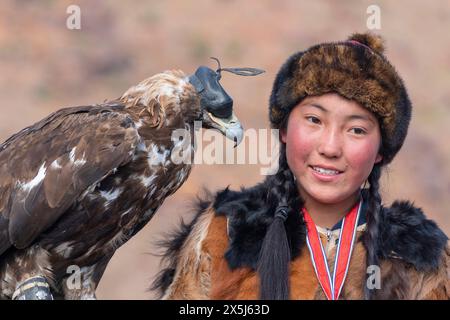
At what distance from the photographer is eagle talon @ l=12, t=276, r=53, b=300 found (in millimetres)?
4180

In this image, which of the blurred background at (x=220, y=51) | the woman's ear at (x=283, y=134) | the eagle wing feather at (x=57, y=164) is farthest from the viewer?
the blurred background at (x=220, y=51)

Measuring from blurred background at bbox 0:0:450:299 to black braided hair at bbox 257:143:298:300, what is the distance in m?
8.29

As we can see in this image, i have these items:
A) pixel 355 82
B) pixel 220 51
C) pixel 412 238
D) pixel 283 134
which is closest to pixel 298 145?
pixel 283 134

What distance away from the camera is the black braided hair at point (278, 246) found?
13.9 feet

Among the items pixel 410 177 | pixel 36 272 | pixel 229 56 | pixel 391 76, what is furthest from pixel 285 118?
pixel 229 56

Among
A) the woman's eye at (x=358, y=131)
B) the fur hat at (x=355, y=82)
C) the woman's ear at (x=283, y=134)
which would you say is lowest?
the woman's ear at (x=283, y=134)

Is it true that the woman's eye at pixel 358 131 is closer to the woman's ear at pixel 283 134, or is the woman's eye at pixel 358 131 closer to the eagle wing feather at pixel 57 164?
the woman's ear at pixel 283 134

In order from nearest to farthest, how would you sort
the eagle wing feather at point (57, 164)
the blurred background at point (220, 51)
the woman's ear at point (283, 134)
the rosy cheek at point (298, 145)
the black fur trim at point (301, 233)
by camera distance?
the eagle wing feather at point (57, 164), the rosy cheek at point (298, 145), the black fur trim at point (301, 233), the woman's ear at point (283, 134), the blurred background at point (220, 51)

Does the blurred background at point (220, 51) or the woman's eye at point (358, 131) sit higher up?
the woman's eye at point (358, 131)

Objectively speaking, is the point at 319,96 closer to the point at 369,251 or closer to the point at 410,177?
the point at 369,251

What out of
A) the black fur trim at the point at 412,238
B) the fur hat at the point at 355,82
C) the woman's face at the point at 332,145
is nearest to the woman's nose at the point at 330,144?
the woman's face at the point at 332,145

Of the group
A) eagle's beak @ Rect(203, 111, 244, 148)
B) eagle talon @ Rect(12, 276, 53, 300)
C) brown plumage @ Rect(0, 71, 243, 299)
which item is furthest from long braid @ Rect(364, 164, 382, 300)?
eagle talon @ Rect(12, 276, 53, 300)

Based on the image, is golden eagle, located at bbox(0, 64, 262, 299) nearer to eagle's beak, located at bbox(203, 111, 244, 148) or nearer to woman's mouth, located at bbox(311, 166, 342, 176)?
eagle's beak, located at bbox(203, 111, 244, 148)

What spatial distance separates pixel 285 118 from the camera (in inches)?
173
